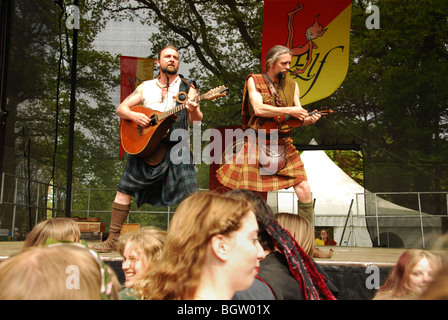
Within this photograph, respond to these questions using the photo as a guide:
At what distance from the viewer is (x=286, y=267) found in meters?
1.72

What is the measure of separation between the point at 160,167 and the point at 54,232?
1.24 metres

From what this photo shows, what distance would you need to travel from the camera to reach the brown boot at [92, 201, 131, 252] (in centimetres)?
326

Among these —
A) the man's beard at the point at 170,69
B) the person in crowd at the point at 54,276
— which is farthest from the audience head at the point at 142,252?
the man's beard at the point at 170,69

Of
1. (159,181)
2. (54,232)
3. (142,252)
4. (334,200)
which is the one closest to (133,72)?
(159,181)

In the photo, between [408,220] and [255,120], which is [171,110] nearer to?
[255,120]

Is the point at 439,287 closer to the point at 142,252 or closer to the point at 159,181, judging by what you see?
the point at 142,252

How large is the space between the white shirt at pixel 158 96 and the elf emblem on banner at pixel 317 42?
9.97 feet

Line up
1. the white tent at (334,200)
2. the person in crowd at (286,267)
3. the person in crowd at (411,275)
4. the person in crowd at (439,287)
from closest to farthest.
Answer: the person in crowd at (439,287)
the person in crowd at (286,267)
the person in crowd at (411,275)
the white tent at (334,200)

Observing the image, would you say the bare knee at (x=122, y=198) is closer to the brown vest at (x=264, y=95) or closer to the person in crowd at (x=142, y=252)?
the brown vest at (x=264, y=95)

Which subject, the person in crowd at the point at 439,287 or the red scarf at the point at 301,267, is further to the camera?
the red scarf at the point at 301,267

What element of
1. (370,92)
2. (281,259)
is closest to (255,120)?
(281,259)

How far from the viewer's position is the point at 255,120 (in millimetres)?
3357

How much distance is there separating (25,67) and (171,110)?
354 centimetres

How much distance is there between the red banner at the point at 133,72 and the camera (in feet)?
22.0
